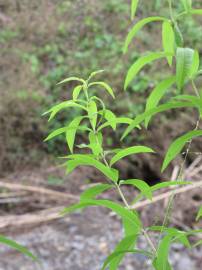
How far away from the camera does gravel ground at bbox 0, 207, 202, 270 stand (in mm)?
2313

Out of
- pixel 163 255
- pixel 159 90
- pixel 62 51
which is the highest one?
pixel 159 90

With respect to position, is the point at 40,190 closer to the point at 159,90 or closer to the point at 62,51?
the point at 62,51

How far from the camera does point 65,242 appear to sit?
2.48 meters

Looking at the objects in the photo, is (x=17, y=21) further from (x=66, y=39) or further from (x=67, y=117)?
(x=67, y=117)

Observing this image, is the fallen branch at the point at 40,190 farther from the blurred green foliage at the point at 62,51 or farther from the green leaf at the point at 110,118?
the green leaf at the point at 110,118

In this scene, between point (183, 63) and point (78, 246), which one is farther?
point (78, 246)

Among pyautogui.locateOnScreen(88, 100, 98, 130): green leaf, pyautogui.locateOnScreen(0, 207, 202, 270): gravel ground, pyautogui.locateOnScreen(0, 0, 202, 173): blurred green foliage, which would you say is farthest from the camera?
pyautogui.locateOnScreen(0, 0, 202, 173): blurred green foliage

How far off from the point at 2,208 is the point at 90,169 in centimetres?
51

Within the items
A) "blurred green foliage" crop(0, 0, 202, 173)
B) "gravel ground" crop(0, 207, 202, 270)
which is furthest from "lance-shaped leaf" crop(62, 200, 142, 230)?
"blurred green foliage" crop(0, 0, 202, 173)

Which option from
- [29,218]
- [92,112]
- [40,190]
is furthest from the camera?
[40,190]

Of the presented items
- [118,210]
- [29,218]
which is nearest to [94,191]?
[118,210]

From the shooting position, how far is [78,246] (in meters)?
2.46

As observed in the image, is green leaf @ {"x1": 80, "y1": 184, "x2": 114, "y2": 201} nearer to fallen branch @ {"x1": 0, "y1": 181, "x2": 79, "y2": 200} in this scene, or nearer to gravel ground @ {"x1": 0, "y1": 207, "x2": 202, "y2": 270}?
gravel ground @ {"x1": 0, "y1": 207, "x2": 202, "y2": 270}

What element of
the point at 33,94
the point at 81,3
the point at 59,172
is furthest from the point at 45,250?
the point at 81,3
